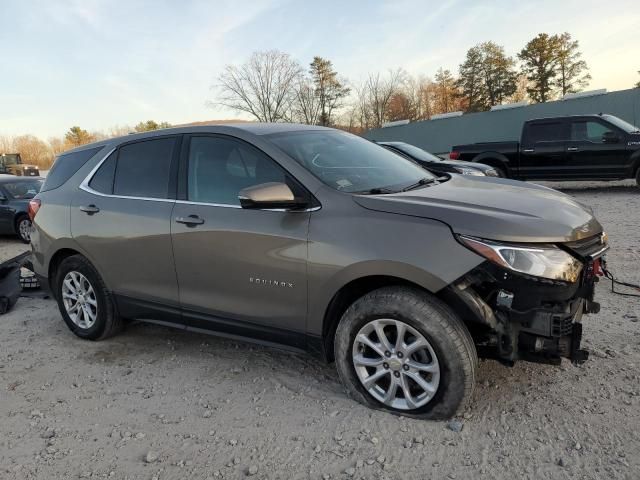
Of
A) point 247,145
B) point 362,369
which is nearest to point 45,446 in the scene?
point 362,369

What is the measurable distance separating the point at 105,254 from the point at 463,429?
117 inches

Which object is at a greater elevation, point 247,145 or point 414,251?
point 247,145

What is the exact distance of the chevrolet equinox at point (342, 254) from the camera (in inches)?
101

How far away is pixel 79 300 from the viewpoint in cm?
432

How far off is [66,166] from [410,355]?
3548 millimetres

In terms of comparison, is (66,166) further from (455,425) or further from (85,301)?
(455,425)

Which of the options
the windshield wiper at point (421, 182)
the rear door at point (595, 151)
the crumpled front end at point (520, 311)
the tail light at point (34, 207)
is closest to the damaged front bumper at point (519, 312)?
the crumpled front end at point (520, 311)

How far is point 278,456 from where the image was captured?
2602 millimetres

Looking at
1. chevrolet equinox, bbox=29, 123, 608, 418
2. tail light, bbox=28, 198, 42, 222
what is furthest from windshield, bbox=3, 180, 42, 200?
chevrolet equinox, bbox=29, 123, 608, 418

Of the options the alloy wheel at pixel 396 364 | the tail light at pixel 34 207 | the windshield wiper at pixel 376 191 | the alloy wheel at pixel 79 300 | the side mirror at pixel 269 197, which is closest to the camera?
the alloy wheel at pixel 396 364

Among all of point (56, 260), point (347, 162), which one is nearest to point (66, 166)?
point (56, 260)

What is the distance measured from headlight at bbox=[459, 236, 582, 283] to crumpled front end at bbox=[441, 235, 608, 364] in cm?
3

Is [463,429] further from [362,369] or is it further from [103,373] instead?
[103,373]

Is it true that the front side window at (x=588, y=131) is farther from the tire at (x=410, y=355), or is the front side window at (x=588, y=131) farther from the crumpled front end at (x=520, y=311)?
the tire at (x=410, y=355)
